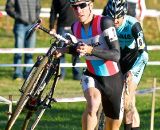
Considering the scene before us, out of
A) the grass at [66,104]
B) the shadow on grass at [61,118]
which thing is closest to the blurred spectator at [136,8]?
the grass at [66,104]

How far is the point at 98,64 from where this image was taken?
965 centimetres

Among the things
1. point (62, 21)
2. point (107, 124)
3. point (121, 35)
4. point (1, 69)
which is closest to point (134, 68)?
point (121, 35)

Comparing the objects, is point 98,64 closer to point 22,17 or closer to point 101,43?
point 101,43

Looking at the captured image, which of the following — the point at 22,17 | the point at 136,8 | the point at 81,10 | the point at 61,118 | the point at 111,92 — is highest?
the point at 81,10

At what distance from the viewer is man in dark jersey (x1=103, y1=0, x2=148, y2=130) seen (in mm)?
10461

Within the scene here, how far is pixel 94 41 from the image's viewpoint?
950 cm

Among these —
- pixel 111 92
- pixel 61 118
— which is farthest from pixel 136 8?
pixel 111 92

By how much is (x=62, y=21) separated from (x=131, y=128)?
6004mm

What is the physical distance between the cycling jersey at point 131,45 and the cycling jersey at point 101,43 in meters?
0.94

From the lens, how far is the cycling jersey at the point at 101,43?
9320 millimetres

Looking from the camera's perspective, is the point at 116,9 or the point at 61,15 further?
the point at 61,15

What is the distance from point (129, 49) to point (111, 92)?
131 centimetres

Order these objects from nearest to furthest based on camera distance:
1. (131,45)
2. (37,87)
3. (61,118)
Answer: (37,87)
(131,45)
(61,118)

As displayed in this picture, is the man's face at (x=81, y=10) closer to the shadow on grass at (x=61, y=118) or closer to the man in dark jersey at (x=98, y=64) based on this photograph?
the man in dark jersey at (x=98, y=64)
